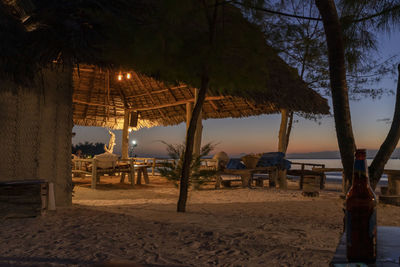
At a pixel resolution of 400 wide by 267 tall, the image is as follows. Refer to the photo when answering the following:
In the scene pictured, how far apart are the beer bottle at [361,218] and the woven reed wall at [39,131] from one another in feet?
16.3

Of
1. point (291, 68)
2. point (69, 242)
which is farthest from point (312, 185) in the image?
point (69, 242)

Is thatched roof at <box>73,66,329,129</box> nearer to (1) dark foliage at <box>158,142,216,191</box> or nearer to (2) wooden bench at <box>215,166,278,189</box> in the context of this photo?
(2) wooden bench at <box>215,166,278,189</box>

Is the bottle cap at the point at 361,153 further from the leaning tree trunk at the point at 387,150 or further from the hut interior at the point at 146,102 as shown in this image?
the hut interior at the point at 146,102

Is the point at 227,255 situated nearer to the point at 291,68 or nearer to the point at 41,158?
the point at 41,158

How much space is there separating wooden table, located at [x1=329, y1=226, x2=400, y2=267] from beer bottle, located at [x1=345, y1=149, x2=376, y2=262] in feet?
0.09

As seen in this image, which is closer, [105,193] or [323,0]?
[323,0]

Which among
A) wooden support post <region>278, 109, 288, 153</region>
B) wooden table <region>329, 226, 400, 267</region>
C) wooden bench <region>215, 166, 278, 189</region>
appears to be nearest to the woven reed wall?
wooden bench <region>215, 166, 278, 189</region>

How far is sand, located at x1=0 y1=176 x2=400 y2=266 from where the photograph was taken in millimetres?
2680

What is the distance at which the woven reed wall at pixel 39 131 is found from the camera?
4746 millimetres

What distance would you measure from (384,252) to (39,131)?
5186 mm

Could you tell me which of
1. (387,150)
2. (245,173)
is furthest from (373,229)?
(245,173)

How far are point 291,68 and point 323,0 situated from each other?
638 centimetres

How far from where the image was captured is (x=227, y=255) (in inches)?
110

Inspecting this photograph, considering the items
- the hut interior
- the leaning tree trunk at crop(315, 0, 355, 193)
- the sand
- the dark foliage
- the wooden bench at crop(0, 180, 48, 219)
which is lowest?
the sand
